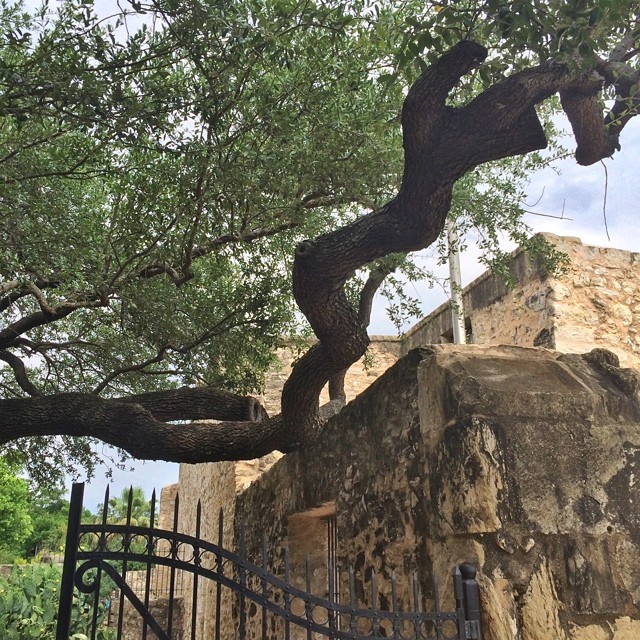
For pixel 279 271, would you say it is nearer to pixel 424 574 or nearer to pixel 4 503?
pixel 424 574

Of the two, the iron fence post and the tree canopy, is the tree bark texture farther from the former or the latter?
the iron fence post

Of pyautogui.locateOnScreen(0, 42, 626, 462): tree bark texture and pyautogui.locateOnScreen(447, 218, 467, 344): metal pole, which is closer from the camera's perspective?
pyautogui.locateOnScreen(0, 42, 626, 462): tree bark texture

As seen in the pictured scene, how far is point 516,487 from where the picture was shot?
3.03 meters

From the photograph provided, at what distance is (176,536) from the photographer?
281 cm

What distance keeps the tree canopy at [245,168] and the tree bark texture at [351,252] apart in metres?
0.01

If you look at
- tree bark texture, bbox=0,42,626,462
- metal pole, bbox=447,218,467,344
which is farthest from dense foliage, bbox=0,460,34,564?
tree bark texture, bbox=0,42,626,462

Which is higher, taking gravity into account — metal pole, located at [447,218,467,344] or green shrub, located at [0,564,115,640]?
metal pole, located at [447,218,467,344]

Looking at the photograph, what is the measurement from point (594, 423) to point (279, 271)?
4325 millimetres

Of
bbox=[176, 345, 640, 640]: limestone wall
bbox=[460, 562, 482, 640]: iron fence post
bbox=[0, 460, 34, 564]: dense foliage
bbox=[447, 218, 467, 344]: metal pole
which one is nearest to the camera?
bbox=[460, 562, 482, 640]: iron fence post

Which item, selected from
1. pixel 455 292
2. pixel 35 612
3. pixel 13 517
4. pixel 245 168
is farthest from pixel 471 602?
pixel 13 517

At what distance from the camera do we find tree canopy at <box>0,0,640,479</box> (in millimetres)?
3506

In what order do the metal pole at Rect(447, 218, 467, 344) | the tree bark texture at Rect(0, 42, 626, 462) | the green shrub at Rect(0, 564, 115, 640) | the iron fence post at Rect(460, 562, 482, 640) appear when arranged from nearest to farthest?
the iron fence post at Rect(460, 562, 482, 640), the tree bark texture at Rect(0, 42, 626, 462), the metal pole at Rect(447, 218, 467, 344), the green shrub at Rect(0, 564, 115, 640)

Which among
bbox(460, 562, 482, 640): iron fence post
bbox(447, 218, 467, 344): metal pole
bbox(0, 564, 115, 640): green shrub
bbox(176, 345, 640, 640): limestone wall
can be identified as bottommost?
bbox(0, 564, 115, 640): green shrub

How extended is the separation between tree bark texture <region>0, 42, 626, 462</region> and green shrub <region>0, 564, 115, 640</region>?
4392 mm
